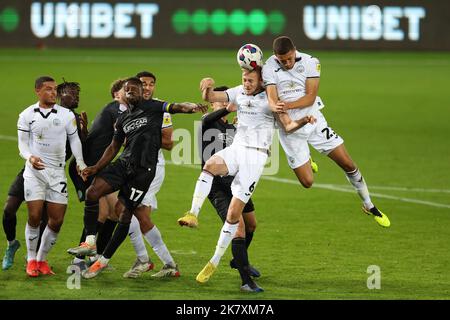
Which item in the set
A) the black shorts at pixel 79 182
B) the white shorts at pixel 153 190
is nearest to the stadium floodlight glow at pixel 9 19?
the black shorts at pixel 79 182

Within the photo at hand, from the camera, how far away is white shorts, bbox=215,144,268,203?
11.2m

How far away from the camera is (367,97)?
3022cm

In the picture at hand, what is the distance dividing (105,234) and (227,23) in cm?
2809

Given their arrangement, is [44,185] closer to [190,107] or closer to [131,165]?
[131,165]

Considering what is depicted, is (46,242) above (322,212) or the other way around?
above

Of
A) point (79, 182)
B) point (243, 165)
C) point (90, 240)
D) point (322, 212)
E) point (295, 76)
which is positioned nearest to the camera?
point (243, 165)

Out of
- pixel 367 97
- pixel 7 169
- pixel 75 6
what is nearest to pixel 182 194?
pixel 7 169

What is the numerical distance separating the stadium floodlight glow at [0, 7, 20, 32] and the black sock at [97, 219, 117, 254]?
28.1 m

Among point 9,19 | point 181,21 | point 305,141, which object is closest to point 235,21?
point 181,21

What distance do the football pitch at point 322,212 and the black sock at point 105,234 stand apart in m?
0.32

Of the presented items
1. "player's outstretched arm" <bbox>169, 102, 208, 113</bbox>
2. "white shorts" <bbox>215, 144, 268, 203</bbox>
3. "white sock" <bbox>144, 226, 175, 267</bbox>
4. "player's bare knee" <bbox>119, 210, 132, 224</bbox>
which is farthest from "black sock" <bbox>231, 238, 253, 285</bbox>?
"player's outstretched arm" <bbox>169, 102, 208, 113</bbox>

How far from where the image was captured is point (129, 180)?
37.9 feet

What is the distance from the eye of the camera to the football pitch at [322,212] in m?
11.4

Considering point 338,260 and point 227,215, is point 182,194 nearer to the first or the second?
point 338,260
